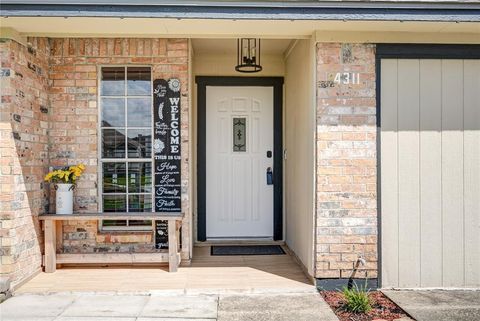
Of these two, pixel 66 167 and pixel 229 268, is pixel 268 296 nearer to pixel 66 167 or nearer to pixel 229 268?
pixel 229 268

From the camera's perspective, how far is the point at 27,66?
16.9ft

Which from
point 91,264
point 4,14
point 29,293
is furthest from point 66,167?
point 4,14

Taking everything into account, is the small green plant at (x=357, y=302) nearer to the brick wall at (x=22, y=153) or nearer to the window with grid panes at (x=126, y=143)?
the window with grid panes at (x=126, y=143)

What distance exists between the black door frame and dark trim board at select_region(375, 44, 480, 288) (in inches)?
93.4

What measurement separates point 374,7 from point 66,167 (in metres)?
3.91

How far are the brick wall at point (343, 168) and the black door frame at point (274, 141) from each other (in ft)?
7.48

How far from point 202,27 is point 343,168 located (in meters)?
2.04

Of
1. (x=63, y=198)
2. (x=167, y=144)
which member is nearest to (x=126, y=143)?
(x=167, y=144)

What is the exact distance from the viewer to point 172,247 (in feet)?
18.1

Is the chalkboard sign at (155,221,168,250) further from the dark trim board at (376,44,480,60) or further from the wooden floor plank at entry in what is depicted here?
the dark trim board at (376,44,480,60)

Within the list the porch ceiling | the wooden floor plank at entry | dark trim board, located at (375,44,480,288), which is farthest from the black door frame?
dark trim board, located at (375,44,480,288)

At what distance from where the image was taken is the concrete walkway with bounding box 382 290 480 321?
13.9 ft

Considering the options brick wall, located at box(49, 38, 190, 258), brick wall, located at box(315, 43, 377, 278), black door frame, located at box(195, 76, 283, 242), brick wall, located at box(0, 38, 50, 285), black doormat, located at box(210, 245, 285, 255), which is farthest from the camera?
black door frame, located at box(195, 76, 283, 242)

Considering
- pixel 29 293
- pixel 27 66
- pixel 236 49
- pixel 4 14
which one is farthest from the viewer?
pixel 236 49
